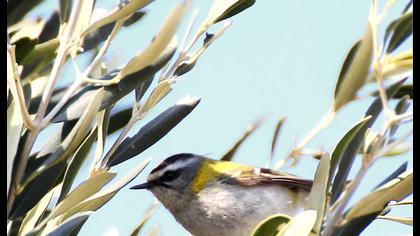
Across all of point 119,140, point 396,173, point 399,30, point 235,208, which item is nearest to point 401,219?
point 396,173

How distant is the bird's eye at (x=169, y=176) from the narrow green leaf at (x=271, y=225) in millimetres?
2770

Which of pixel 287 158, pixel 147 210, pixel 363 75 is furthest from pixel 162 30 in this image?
pixel 147 210

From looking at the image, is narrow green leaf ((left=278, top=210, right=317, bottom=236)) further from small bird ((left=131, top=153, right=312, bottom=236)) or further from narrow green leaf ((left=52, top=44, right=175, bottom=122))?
small bird ((left=131, top=153, right=312, bottom=236))

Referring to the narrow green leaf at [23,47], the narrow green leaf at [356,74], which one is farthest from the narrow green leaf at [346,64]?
the narrow green leaf at [23,47]

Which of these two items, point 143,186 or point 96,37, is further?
point 143,186

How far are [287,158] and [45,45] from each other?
964mm

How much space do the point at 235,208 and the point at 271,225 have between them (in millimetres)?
2158

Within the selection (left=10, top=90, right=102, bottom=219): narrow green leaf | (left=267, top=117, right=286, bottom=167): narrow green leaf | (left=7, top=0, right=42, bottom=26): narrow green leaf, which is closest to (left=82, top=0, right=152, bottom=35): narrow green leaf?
(left=10, top=90, right=102, bottom=219): narrow green leaf

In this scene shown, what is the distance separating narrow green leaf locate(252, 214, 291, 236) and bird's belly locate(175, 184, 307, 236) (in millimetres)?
2051

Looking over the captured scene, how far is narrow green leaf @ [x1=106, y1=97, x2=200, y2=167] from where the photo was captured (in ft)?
8.94

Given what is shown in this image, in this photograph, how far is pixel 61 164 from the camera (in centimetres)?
244

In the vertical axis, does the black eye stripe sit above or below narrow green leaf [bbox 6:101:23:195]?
below

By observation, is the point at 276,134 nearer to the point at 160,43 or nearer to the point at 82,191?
the point at 82,191

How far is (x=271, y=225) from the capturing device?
7.19ft
